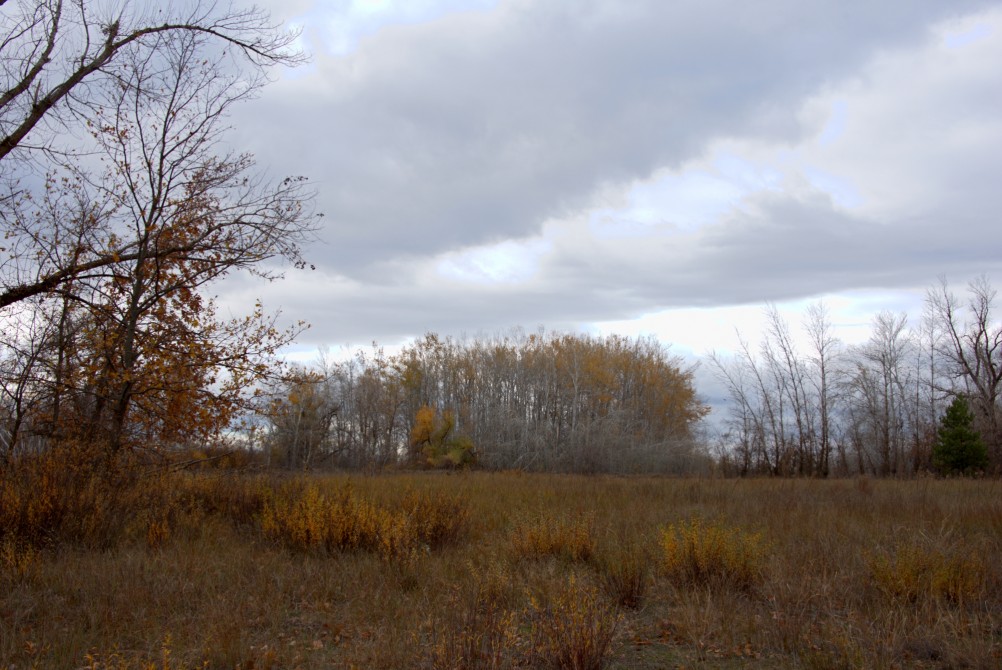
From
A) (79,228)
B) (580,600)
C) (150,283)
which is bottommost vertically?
(580,600)

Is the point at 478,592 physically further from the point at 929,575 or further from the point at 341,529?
the point at 929,575

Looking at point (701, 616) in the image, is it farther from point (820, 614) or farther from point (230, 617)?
point (230, 617)

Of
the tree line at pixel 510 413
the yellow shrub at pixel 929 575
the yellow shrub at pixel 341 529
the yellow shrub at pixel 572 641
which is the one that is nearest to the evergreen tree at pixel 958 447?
the tree line at pixel 510 413

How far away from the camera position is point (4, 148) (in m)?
7.81

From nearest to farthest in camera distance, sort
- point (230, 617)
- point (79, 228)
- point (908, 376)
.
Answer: point (230, 617) < point (79, 228) < point (908, 376)

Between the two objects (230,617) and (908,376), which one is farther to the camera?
(908,376)

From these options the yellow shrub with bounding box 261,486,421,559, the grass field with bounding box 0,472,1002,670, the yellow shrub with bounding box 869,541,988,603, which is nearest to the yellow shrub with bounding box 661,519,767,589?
the grass field with bounding box 0,472,1002,670

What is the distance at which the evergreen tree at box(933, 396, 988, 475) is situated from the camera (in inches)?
1151

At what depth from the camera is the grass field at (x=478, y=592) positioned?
13.8 ft

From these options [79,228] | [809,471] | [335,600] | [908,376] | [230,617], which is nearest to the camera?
[230,617]

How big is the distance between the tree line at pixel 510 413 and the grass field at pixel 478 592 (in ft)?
80.0

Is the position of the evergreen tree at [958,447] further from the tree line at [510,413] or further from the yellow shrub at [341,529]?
the yellow shrub at [341,529]

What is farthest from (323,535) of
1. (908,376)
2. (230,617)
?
(908,376)

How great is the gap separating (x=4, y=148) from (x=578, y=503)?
10.4 meters
